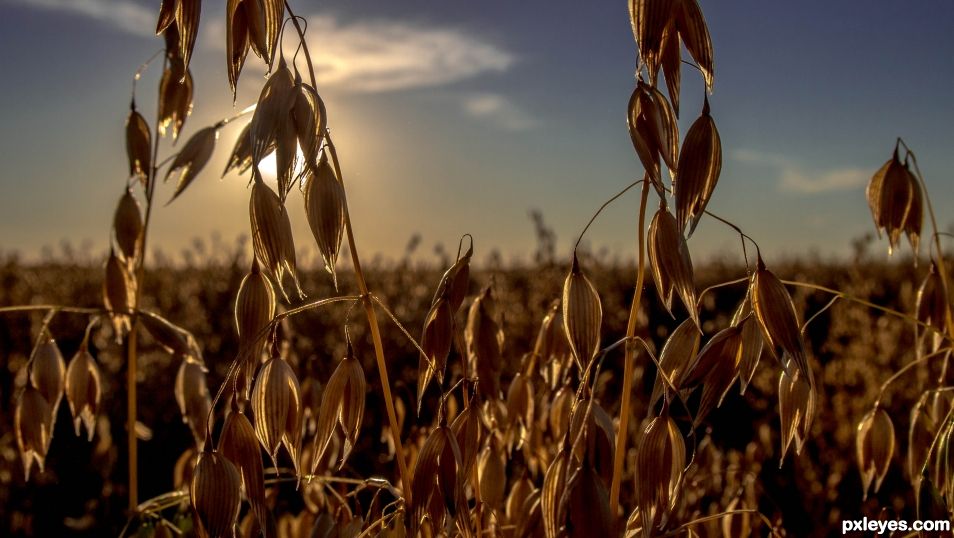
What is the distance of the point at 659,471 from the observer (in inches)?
27.6

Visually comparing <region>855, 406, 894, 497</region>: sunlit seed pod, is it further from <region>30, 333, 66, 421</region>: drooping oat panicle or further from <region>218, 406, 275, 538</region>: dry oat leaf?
<region>30, 333, 66, 421</region>: drooping oat panicle

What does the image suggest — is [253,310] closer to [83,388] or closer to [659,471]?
[659,471]

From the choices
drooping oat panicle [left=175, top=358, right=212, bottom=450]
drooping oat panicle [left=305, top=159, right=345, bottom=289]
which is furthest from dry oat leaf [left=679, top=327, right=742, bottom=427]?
drooping oat panicle [left=175, top=358, right=212, bottom=450]

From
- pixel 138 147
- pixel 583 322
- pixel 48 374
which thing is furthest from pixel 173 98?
pixel 583 322

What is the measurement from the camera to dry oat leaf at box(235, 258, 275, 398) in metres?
0.79

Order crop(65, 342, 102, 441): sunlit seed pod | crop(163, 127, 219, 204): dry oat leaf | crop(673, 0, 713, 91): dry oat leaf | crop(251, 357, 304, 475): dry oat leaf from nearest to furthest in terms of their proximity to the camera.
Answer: crop(673, 0, 713, 91): dry oat leaf
crop(251, 357, 304, 475): dry oat leaf
crop(163, 127, 219, 204): dry oat leaf
crop(65, 342, 102, 441): sunlit seed pod

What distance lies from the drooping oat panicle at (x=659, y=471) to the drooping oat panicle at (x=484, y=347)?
1.31ft

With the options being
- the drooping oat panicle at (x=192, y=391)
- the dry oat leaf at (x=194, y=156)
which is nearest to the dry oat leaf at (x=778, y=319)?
the dry oat leaf at (x=194, y=156)

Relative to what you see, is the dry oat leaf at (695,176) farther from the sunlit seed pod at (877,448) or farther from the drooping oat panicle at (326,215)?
the sunlit seed pod at (877,448)

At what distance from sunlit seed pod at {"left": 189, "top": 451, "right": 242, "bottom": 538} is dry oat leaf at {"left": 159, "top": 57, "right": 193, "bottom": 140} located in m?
0.55

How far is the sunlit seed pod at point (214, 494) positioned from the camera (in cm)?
75

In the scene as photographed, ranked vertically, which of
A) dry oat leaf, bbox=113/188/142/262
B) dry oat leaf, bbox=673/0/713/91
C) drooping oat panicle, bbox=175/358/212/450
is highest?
dry oat leaf, bbox=673/0/713/91

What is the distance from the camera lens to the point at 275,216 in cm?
74

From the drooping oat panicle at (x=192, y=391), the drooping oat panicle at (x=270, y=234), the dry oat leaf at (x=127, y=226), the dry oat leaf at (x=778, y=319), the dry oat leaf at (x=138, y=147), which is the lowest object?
the drooping oat panicle at (x=192, y=391)
